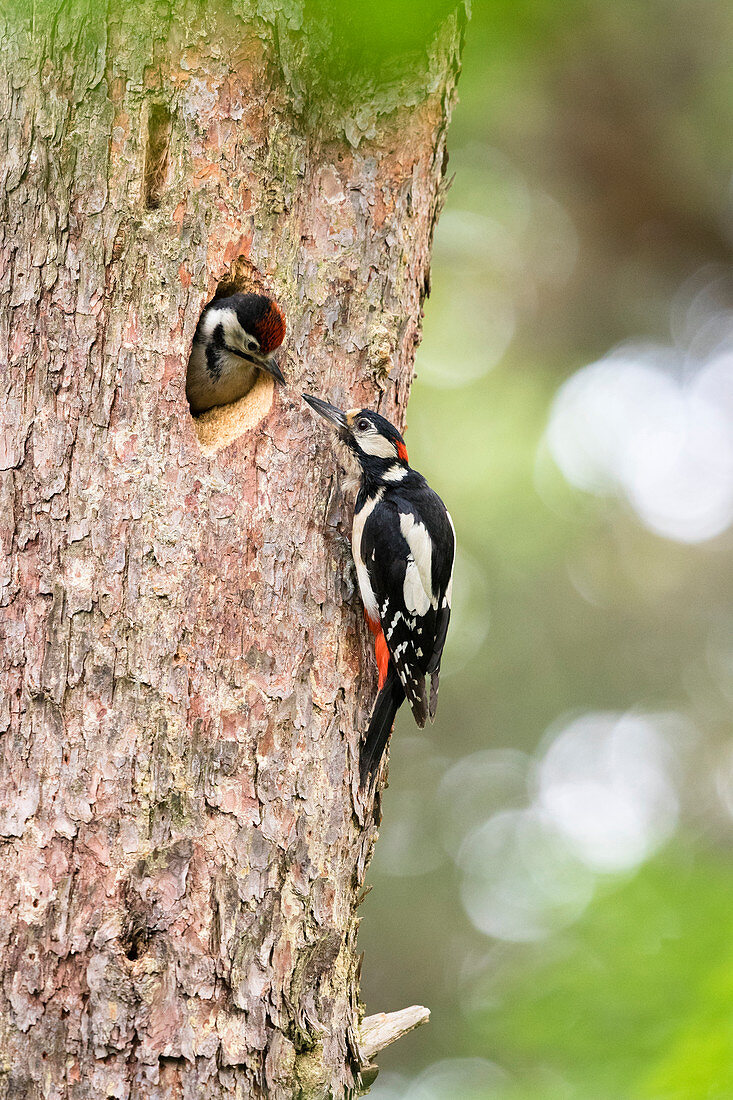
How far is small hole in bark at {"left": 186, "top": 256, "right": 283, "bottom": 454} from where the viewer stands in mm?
2596

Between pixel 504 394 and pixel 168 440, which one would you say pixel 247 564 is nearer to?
pixel 168 440

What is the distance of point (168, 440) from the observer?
2.38m

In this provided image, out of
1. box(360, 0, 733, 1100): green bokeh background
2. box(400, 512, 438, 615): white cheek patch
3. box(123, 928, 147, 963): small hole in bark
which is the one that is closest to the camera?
box(123, 928, 147, 963): small hole in bark

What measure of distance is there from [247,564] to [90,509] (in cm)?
39

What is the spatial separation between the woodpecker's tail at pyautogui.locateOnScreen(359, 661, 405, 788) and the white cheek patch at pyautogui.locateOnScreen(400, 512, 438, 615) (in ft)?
1.31

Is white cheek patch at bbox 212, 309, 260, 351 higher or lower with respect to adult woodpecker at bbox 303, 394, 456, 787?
higher

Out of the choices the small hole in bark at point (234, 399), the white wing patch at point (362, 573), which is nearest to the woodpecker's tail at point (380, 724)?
the white wing patch at point (362, 573)

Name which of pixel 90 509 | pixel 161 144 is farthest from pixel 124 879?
pixel 161 144

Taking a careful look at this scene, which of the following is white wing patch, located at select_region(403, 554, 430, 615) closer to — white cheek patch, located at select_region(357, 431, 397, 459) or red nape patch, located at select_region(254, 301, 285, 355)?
white cheek patch, located at select_region(357, 431, 397, 459)

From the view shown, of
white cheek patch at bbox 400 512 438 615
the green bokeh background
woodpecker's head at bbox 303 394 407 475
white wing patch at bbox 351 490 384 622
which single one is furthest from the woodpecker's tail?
the green bokeh background

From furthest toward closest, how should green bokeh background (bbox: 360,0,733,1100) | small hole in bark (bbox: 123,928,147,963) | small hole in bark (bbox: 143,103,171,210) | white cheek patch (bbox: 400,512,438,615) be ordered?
green bokeh background (bbox: 360,0,733,1100), white cheek patch (bbox: 400,512,438,615), small hole in bark (bbox: 143,103,171,210), small hole in bark (bbox: 123,928,147,963)

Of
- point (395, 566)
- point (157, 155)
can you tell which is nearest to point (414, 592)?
point (395, 566)

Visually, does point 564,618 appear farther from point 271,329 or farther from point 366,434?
point 271,329

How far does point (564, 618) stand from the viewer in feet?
25.6
